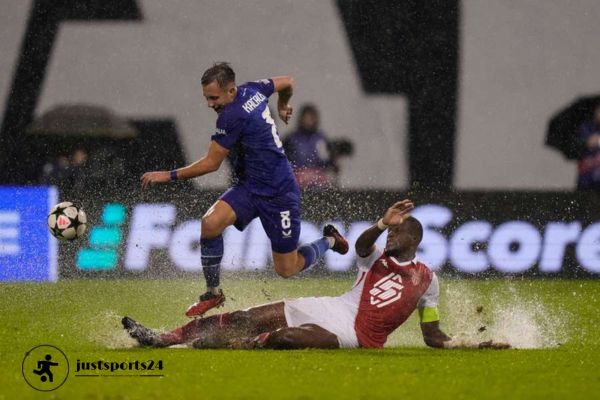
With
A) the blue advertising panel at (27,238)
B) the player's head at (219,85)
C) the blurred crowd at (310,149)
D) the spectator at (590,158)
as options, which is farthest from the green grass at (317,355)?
the spectator at (590,158)

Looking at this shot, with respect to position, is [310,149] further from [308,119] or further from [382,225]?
[382,225]

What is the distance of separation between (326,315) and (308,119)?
24.0 ft

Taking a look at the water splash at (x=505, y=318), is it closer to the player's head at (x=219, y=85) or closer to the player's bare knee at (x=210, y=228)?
the player's bare knee at (x=210, y=228)

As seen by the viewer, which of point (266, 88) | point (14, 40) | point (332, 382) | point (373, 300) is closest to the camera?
point (332, 382)

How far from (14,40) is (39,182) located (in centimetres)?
227

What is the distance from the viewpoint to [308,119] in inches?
627

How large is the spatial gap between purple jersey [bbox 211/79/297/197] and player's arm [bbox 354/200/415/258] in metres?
1.19

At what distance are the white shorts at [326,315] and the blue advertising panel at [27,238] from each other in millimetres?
5947

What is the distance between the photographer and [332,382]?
752cm

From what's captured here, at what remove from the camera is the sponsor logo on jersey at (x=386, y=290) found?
877 cm

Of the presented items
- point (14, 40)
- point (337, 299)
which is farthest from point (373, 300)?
point (14, 40)

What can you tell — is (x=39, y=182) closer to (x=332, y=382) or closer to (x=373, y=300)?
(x=373, y=300)

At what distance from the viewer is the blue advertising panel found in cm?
1423

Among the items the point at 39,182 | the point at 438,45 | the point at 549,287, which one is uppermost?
the point at 438,45
